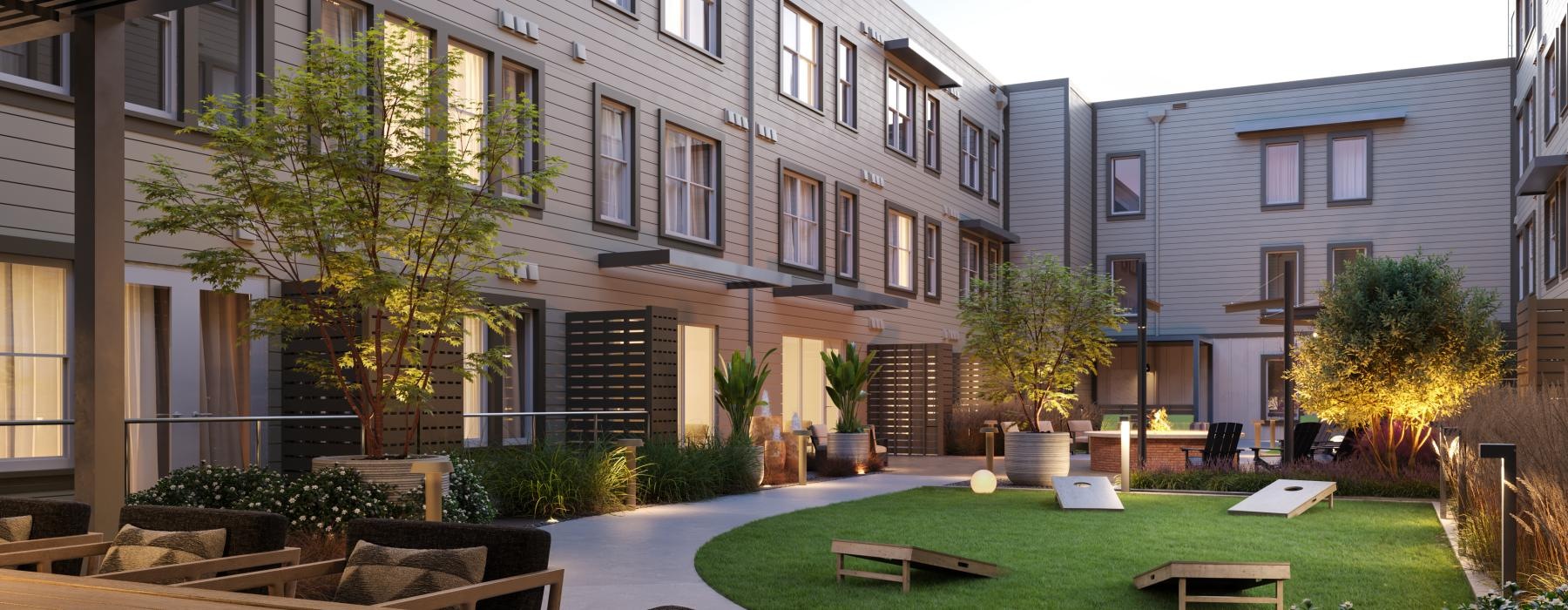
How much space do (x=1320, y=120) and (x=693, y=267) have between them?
19.5m

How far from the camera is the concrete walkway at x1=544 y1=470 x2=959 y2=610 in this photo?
7.52 meters

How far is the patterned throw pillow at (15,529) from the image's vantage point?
548 centimetres

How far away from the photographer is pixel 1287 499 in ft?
41.6

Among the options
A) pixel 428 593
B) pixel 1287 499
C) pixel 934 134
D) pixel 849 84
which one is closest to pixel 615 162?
pixel 849 84

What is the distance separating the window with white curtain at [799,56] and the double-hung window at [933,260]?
16.8 feet

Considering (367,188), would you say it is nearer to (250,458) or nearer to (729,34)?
(250,458)

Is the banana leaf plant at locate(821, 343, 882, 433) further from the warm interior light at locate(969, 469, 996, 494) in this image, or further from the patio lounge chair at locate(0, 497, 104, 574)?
the patio lounge chair at locate(0, 497, 104, 574)

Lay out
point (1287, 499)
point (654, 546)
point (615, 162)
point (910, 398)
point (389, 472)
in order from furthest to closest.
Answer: point (910, 398), point (615, 162), point (1287, 499), point (654, 546), point (389, 472)

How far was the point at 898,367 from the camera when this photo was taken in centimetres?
2327

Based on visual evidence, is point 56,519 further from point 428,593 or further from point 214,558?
point 428,593

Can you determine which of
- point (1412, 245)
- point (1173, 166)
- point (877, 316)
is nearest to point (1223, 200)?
point (1173, 166)

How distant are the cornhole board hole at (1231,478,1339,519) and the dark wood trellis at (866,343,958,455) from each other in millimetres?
9849

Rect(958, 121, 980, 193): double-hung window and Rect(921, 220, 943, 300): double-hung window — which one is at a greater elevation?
Rect(958, 121, 980, 193): double-hung window

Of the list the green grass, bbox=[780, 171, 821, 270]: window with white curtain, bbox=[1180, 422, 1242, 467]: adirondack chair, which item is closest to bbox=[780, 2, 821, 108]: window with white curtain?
bbox=[780, 171, 821, 270]: window with white curtain
